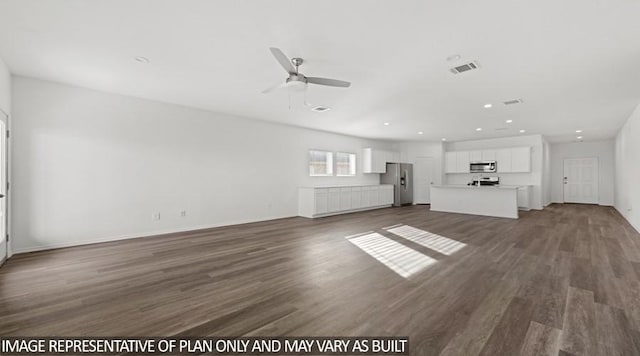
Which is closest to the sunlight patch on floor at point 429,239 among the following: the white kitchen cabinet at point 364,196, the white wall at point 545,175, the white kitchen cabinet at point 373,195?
the white kitchen cabinet at point 364,196

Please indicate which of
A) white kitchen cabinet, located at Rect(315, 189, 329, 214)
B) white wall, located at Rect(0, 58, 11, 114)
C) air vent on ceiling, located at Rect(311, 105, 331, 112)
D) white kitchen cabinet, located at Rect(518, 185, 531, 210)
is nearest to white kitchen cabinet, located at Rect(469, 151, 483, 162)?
white kitchen cabinet, located at Rect(518, 185, 531, 210)

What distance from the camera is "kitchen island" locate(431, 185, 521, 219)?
723 cm

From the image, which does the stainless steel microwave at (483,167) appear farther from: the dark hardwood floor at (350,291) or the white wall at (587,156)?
the dark hardwood floor at (350,291)

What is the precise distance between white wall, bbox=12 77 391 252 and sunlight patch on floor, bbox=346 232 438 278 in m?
3.08

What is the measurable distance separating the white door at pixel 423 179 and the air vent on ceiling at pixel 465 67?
7580 mm

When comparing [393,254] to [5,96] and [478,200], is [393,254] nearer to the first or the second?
[478,200]

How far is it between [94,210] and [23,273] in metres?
1.53

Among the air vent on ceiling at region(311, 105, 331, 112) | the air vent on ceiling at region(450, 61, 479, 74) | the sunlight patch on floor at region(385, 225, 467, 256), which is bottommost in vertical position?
the sunlight patch on floor at region(385, 225, 467, 256)

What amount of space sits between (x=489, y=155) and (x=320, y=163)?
19.9ft

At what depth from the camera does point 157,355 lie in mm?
1740

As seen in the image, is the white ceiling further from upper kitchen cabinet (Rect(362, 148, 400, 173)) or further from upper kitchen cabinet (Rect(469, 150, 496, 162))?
upper kitchen cabinet (Rect(362, 148, 400, 173))

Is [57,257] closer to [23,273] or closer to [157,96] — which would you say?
[23,273]

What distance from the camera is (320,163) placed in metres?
8.41

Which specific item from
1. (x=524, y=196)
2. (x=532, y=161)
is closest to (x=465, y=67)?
(x=524, y=196)
